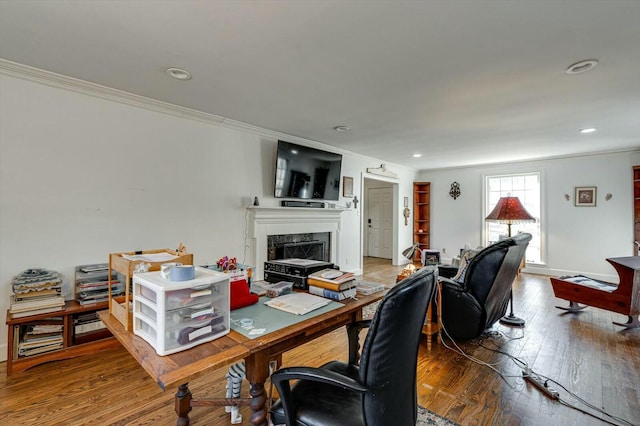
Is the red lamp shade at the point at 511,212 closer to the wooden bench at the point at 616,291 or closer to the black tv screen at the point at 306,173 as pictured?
the wooden bench at the point at 616,291

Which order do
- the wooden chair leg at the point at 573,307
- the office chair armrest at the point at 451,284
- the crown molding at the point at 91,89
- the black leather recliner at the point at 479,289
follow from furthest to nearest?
the wooden chair leg at the point at 573,307 → the office chair armrest at the point at 451,284 → the black leather recliner at the point at 479,289 → the crown molding at the point at 91,89

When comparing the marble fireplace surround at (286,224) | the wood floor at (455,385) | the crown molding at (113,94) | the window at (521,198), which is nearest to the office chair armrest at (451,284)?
the wood floor at (455,385)

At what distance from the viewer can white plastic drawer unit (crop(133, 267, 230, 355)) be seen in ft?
3.32

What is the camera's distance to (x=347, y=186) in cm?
548

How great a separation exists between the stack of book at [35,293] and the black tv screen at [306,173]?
8.07ft

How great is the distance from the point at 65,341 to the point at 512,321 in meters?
4.31

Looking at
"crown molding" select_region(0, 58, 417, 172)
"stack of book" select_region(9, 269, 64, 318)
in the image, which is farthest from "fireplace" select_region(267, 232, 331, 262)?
"stack of book" select_region(9, 269, 64, 318)

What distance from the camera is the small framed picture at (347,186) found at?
542 cm

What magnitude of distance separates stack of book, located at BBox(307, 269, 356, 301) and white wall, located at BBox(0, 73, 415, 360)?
2.19 metres

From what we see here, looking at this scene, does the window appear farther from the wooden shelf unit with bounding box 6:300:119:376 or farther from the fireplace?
the wooden shelf unit with bounding box 6:300:119:376

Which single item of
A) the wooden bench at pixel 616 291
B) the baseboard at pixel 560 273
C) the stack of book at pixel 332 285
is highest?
the stack of book at pixel 332 285

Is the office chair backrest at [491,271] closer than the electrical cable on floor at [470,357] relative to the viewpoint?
No

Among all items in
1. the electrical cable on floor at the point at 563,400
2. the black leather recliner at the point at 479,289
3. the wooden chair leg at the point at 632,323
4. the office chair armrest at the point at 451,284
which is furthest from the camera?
the wooden chair leg at the point at 632,323

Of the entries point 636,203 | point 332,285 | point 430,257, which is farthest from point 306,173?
point 636,203
